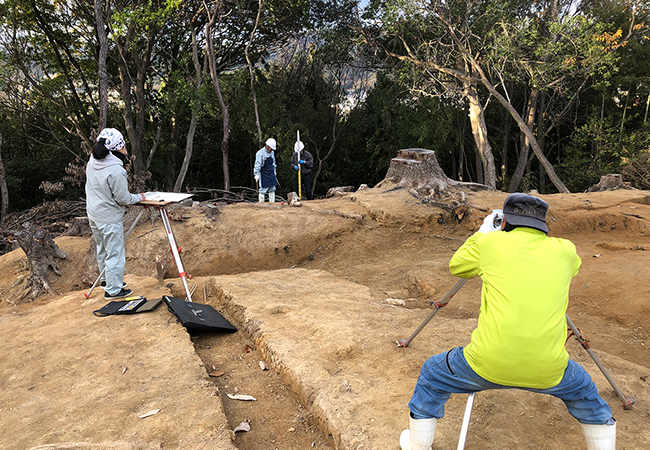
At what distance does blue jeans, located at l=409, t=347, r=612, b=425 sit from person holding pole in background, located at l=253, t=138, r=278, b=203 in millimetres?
8558

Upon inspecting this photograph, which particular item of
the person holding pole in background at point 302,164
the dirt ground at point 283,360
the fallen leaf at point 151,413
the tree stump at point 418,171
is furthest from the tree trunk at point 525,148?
the fallen leaf at point 151,413

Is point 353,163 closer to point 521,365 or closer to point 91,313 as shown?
point 91,313

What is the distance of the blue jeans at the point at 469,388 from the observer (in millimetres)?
2062

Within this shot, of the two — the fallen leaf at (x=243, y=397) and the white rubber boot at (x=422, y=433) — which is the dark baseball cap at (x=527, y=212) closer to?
the white rubber boot at (x=422, y=433)

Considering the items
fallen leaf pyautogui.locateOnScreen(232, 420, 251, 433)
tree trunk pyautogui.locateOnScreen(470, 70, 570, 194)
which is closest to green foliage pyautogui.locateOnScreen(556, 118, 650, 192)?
tree trunk pyautogui.locateOnScreen(470, 70, 570, 194)

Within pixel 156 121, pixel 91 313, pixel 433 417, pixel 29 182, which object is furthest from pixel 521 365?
pixel 29 182

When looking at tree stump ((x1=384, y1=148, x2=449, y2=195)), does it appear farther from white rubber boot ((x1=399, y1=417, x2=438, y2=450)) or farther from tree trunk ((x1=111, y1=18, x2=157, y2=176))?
tree trunk ((x1=111, y1=18, x2=157, y2=176))

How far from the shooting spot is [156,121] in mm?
18922

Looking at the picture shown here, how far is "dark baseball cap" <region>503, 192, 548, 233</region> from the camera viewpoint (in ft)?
6.95

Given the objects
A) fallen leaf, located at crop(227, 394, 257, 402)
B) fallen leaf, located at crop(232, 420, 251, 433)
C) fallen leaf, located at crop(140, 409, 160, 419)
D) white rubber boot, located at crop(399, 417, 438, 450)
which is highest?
white rubber boot, located at crop(399, 417, 438, 450)

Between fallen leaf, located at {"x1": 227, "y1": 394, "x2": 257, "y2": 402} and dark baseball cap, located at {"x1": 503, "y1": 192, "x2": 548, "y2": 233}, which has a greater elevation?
dark baseball cap, located at {"x1": 503, "y1": 192, "x2": 548, "y2": 233}

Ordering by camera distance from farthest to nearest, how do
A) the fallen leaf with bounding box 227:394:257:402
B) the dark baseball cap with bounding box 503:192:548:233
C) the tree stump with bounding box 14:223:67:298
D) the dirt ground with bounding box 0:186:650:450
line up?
the tree stump with bounding box 14:223:67:298, the fallen leaf with bounding box 227:394:257:402, the dirt ground with bounding box 0:186:650:450, the dark baseball cap with bounding box 503:192:548:233

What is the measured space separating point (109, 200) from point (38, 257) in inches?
128

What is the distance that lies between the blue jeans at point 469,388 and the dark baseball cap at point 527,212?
715 millimetres
